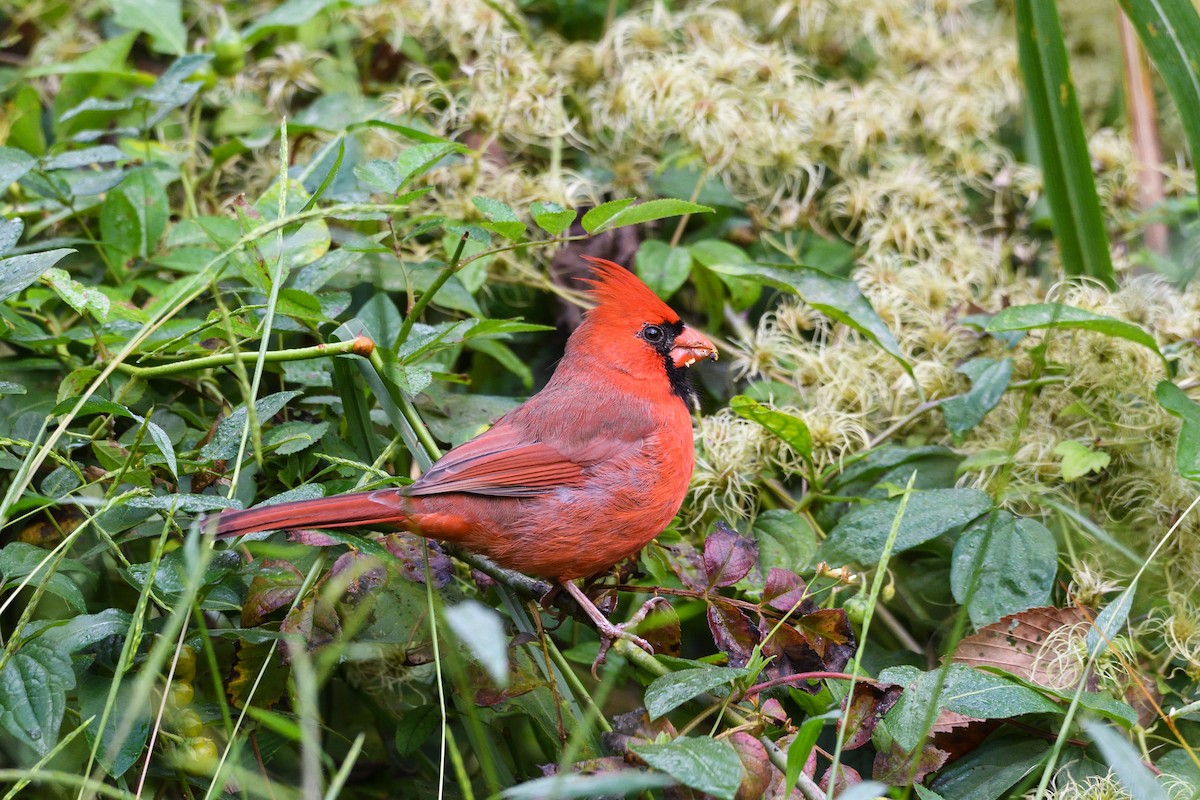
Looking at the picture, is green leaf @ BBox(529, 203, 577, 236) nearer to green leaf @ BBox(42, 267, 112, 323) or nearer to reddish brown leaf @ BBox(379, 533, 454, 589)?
reddish brown leaf @ BBox(379, 533, 454, 589)

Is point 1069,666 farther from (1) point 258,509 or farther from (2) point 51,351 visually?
(2) point 51,351

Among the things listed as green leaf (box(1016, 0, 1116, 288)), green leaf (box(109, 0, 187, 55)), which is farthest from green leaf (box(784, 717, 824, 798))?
green leaf (box(109, 0, 187, 55))

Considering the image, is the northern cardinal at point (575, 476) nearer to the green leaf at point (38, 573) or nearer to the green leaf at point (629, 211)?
the green leaf at point (38, 573)

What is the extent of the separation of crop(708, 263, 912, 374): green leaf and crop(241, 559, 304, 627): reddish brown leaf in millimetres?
1082

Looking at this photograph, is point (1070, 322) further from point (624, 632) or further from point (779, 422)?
point (624, 632)

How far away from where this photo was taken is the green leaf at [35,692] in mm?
1501

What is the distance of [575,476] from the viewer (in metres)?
2.06

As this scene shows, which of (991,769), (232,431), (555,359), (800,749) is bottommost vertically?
(991,769)

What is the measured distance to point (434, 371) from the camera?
2.05m

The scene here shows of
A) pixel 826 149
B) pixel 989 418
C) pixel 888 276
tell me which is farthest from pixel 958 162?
pixel 989 418

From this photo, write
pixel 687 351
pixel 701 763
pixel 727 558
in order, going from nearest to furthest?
pixel 701 763
pixel 727 558
pixel 687 351

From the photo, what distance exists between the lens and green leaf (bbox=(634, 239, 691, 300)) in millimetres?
2562

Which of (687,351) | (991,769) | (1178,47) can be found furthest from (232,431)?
(1178,47)

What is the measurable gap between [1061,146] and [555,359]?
4.35 feet
